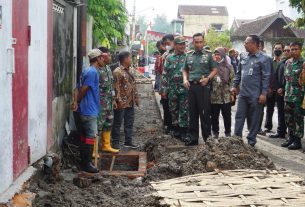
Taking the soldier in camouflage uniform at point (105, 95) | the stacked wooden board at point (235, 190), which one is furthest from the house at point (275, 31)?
the stacked wooden board at point (235, 190)

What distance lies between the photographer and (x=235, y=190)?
5.01m

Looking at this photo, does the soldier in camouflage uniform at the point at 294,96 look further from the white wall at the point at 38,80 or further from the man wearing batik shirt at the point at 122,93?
the white wall at the point at 38,80

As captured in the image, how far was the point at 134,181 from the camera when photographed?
6500mm

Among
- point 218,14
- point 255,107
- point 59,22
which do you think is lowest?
point 255,107

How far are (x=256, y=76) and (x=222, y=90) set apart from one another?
111cm

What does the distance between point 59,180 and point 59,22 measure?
276 centimetres

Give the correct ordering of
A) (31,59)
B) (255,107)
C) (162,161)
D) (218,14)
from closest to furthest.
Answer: (31,59), (162,161), (255,107), (218,14)

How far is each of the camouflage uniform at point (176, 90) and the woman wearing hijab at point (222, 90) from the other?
0.62 metres

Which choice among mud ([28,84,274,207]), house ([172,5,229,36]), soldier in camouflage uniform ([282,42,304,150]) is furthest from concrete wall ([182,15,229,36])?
mud ([28,84,274,207])

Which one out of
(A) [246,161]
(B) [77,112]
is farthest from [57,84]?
(A) [246,161]

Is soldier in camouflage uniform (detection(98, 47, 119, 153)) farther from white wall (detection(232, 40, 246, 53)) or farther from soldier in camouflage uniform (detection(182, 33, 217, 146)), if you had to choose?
white wall (detection(232, 40, 246, 53))

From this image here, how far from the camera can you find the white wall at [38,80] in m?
5.77

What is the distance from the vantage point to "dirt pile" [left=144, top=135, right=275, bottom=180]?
21.1 feet

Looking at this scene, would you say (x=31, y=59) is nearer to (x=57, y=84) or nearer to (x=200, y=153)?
(x=57, y=84)
